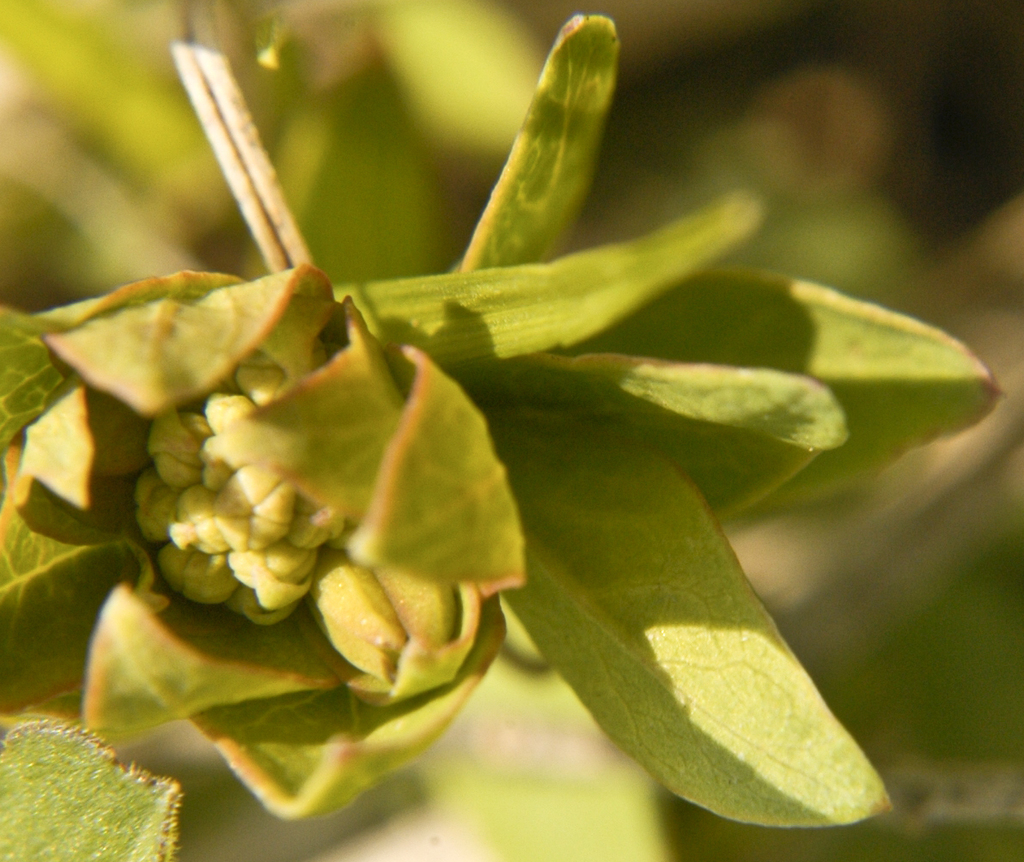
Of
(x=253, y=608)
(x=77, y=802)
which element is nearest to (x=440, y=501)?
(x=253, y=608)

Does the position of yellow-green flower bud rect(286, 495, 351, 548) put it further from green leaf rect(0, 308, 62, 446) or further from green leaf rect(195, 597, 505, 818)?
green leaf rect(0, 308, 62, 446)

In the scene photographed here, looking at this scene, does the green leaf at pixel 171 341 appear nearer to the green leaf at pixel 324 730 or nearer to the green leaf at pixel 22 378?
the green leaf at pixel 22 378

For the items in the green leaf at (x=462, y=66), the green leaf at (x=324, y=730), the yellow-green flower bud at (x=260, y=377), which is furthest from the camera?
the green leaf at (x=462, y=66)

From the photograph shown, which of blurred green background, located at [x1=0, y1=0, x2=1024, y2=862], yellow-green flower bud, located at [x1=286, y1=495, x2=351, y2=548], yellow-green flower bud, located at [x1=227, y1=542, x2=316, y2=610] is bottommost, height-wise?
blurred green background, located at [x1=0, y1=0, x2=1024, y2=862]

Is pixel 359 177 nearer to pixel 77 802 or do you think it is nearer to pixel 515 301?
pixel 515 301

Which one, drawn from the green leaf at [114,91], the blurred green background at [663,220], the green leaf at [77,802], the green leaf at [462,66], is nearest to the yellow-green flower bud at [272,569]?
the green leaf at [77,802]

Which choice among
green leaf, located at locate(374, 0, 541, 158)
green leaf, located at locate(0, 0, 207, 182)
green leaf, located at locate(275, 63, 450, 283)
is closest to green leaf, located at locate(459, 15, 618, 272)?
green leaf, located at locate(275, 63, 450, 283)
